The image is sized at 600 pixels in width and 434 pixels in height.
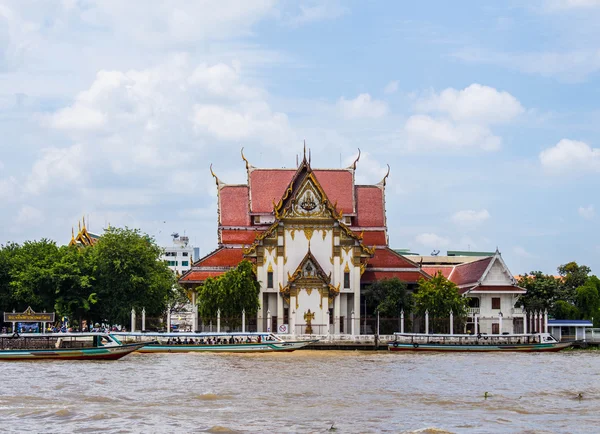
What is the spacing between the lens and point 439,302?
206ft

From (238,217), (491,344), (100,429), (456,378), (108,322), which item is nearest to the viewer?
(100,429)

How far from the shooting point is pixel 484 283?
2697 inches

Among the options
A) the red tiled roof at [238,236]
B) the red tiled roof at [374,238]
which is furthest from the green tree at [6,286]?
the red tiled roof at [374,238]

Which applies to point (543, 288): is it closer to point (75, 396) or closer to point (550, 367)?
point (550, 367)

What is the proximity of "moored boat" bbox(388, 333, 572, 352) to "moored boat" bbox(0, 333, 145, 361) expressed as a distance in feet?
62.9

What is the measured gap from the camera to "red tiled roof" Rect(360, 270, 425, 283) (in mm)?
68562

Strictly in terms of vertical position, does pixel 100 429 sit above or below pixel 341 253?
below

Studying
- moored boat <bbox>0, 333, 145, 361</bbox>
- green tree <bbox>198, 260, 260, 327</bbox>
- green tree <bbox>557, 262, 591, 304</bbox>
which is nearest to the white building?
green tree <bbox>557, 262, 591, 304</bbox>

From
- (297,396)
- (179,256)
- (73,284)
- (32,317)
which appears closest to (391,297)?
(73,284)

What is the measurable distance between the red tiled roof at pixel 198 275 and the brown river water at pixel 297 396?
1883 cm

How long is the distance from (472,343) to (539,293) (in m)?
17.5

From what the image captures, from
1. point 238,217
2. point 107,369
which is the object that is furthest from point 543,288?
point 107,369

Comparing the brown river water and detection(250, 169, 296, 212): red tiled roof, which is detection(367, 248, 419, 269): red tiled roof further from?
the brown river water

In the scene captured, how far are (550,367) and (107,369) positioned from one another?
20.6 meters
